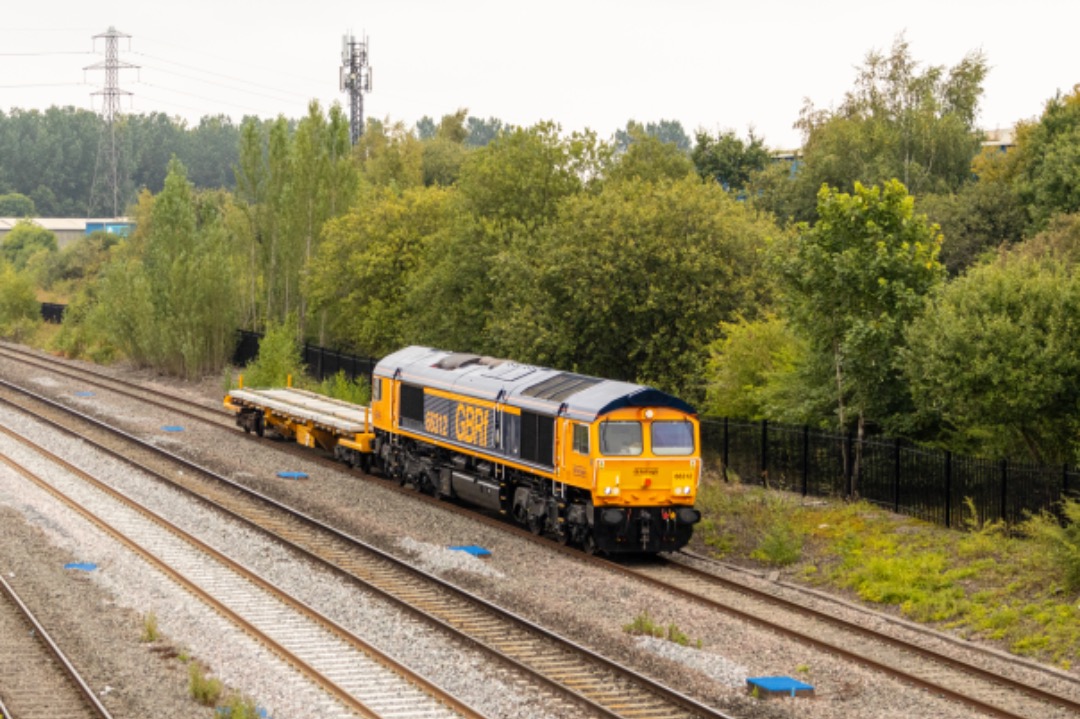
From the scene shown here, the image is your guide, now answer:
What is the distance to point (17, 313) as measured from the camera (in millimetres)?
76938

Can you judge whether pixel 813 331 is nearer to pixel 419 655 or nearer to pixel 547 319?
pixel 547 319

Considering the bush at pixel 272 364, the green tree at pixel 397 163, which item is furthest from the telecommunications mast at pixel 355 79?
the bush at pixel 272 364

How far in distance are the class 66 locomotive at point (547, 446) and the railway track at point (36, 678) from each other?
981 cm

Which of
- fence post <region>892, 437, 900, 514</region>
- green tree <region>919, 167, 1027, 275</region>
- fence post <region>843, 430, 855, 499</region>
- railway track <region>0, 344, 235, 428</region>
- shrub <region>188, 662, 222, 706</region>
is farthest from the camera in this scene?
green tree <region>919, 167, 1027, 275</region>

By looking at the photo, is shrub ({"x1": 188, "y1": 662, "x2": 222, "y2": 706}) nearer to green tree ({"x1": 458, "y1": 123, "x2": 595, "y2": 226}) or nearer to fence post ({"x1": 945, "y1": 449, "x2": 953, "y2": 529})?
fence post ({"x1": 945, "y1": 449, "x2": 953, "y2": 529})

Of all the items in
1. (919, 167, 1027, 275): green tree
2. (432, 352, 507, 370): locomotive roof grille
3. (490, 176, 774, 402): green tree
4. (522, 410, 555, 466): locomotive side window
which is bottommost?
(522, 410, 555, 466): locomotive side window

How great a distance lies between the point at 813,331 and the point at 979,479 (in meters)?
5.52

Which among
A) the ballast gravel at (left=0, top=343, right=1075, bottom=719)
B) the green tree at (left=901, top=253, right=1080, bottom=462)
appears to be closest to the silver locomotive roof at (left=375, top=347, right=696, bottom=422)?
the ballast gravel at (left=0, top=343, right=1075, bottom=719)

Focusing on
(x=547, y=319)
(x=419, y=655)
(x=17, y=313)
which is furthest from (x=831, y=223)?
(x=17, y=313)

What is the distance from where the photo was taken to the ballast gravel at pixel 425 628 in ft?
54.0

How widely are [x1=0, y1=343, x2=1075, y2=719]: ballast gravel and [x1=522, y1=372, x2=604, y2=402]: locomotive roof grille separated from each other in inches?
115

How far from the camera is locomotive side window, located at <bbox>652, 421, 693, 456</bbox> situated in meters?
24.7

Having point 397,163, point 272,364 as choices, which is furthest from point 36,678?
point 397,163

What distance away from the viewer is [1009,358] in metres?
24.8
